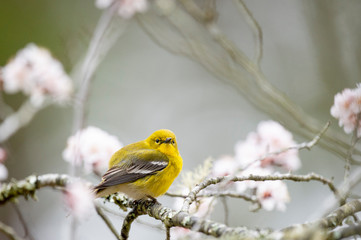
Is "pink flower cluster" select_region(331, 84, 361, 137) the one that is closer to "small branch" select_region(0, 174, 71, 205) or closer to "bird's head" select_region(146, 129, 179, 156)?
"bird's head" select_region(146, 129, 179, 156)

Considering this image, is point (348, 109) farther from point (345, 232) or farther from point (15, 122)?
point (15, 122)

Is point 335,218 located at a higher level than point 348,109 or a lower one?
lower

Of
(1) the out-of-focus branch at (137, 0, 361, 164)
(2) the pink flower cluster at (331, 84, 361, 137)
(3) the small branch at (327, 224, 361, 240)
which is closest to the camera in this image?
(3) the small branch at (327, 224, 361, 240)

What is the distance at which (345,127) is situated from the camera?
1.82 metres

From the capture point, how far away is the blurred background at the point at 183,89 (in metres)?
4.99

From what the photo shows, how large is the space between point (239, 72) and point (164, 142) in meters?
0.63

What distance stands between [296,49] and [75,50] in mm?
4038

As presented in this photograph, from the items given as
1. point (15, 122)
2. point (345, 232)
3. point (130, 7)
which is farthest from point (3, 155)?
point (345, 232)

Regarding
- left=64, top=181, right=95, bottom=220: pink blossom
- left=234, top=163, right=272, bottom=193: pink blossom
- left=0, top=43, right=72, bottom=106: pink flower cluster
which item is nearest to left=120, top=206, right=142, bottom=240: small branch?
left=64, top=181, right=95, bottom=220: pink blossom

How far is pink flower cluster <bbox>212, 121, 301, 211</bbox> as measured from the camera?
2.28 m

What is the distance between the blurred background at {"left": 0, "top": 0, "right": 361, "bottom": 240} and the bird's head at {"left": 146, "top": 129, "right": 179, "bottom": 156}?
47.0 inches

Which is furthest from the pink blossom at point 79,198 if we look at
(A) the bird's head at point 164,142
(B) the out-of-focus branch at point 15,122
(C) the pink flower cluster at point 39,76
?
(C) the pink flower cluster at point 39,76

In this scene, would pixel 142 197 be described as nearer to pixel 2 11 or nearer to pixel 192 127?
pixel 2 11

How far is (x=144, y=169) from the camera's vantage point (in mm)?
2479
